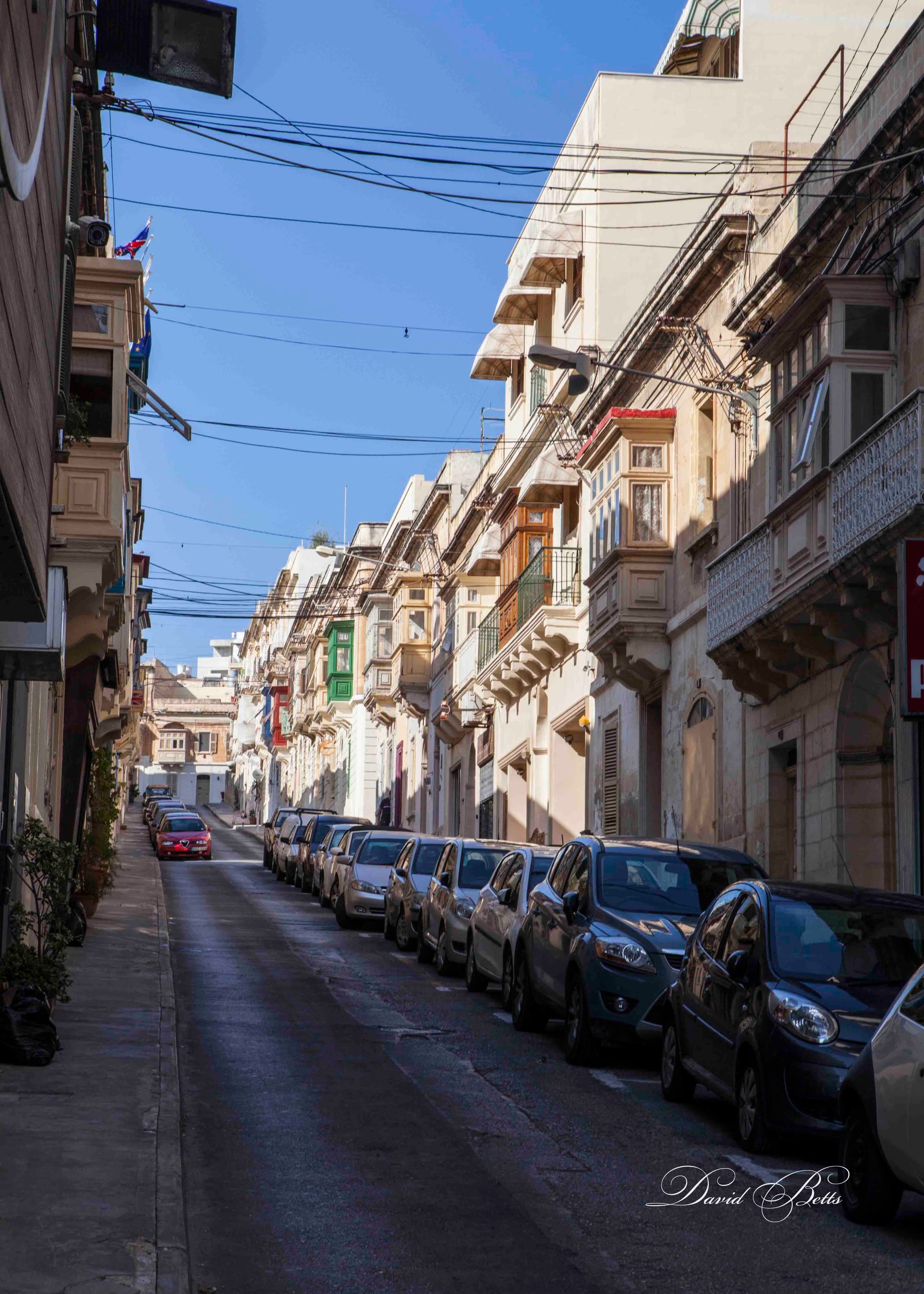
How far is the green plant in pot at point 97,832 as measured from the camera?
27.4 meters

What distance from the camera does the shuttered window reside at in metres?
29.3

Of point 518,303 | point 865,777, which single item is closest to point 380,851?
point 518,303

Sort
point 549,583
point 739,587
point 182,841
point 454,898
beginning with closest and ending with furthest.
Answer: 1. point 739,587
2. point 454,898
3. point 549,583
4. point 182,841

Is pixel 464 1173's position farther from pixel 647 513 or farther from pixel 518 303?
pixel 518 303

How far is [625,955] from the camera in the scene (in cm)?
1318

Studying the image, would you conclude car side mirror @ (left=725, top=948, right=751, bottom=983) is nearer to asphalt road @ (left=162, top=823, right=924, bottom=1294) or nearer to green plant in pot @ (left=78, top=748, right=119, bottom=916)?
asphalt road @ (left=162, top=823, right=924, bottom=1294)

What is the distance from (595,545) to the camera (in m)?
28.8

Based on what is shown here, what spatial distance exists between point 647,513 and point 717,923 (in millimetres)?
15621

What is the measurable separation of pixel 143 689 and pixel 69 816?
47373 millimetres

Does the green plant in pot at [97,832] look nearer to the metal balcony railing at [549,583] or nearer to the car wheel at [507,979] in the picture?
the metal balcony railing at [549,583]

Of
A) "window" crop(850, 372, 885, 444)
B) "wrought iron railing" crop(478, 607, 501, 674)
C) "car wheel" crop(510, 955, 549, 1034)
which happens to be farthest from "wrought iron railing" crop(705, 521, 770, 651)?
"wrought iron railing" crop(478, 607, 501, 674)

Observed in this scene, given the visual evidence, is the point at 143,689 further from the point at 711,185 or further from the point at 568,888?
the point at 568,888

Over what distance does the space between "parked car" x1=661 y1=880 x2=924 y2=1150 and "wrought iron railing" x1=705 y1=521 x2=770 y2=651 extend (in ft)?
27.6

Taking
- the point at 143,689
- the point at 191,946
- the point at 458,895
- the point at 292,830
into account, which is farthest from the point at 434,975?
the point at 143,689
